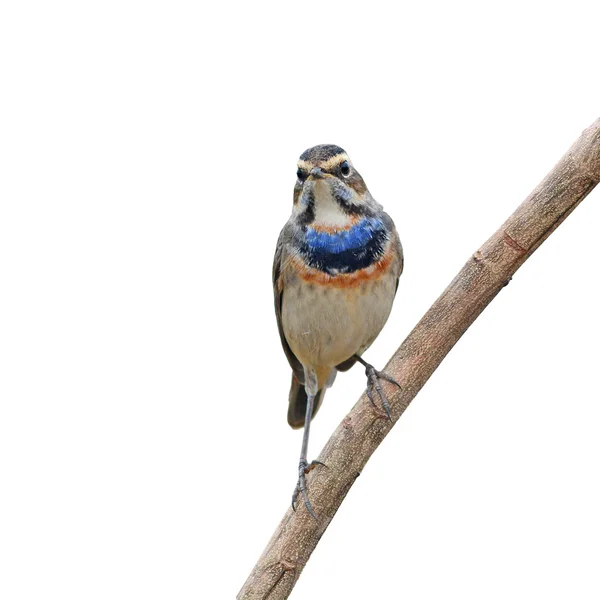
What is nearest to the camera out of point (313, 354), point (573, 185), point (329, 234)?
point (573, 185)

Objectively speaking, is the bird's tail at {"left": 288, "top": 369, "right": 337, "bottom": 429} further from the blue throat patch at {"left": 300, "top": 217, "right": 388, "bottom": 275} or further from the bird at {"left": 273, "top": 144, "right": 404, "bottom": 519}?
the blue throat patch at {"left": 300, "top": 217, "right": 388, "bottom": 275}

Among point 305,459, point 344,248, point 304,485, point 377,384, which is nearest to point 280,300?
point 344,248

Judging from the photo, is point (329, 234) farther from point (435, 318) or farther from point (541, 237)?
point (541, 237)

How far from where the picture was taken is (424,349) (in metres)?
5.56

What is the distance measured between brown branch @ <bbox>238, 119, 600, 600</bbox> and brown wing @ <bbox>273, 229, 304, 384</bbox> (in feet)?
2.65

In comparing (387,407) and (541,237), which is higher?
(541,237)

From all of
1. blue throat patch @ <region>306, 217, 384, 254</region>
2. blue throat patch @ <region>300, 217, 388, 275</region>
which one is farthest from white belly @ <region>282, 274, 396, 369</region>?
blue throat patch @ <region>306, 217, 384, 254</region>

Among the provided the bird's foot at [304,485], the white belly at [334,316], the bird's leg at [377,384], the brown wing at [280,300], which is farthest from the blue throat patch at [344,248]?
the bird's foot at [304,485]

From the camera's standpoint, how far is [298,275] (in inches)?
228

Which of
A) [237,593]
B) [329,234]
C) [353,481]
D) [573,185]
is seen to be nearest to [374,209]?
[329,234]

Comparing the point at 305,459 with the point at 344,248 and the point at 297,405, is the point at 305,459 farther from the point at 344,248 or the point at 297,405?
the point at 344,248

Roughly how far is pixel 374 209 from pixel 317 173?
0.56 metres

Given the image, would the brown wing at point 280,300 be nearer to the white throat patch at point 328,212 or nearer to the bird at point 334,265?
the bird at point 334,265

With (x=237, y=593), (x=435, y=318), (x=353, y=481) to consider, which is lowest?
(x=237, y=593)
